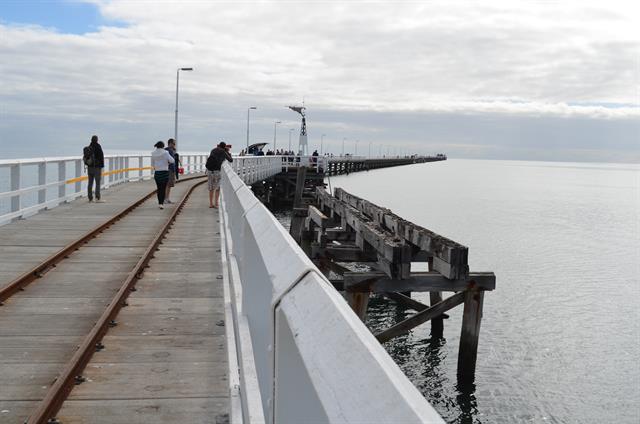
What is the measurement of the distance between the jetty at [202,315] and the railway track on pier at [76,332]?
Result: 0.02m

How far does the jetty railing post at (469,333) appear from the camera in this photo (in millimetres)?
10961

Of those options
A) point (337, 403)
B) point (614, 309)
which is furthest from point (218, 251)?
point (614, 309)

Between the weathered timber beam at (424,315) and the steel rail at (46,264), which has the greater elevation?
the steel rail at (46,264)

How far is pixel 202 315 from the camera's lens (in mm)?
7066

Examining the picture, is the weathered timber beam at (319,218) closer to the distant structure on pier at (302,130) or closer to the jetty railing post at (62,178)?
the jetty railing post at (62,178)

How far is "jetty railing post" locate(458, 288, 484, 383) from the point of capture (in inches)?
432

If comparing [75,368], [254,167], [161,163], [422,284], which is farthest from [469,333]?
[254,167]

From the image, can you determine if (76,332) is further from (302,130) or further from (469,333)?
(302,130)

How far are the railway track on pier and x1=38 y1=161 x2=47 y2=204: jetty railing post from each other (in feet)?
15.2

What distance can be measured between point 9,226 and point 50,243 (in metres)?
2.85

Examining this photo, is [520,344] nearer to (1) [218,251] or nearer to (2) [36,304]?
(1) [218,251]

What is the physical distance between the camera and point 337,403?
4.33ft

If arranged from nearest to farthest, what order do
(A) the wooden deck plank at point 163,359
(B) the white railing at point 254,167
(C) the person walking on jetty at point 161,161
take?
(A) the wooden deck plank at point 163,359 → (C) the person walking on jetty at point 161,161 → (B) the white railing at point 254,167

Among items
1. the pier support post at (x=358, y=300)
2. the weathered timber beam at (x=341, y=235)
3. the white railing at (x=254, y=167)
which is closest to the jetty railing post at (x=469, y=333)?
the pier support post at (x=358, y=300)
